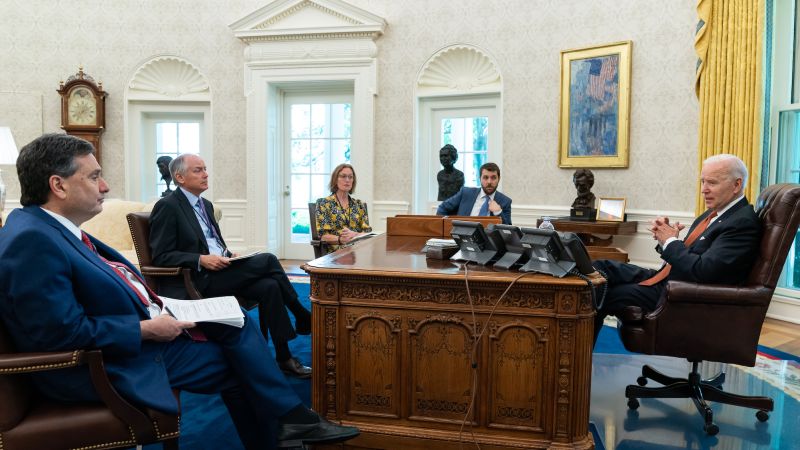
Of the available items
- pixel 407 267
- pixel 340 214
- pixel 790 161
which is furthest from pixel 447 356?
pixel 790 161

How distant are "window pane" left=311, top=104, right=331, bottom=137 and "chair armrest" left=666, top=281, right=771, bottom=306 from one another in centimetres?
577

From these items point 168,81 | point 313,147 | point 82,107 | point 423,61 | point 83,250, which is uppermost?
point 423,61

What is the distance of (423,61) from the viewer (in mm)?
6926

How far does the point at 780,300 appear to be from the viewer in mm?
4945

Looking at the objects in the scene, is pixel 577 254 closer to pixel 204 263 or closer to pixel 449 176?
pixel 204 263

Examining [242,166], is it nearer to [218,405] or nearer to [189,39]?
[189,39]

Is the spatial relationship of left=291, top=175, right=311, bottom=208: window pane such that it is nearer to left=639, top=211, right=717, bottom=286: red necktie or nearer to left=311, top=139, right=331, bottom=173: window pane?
left=311, top=139, right=331, bottom=173: window pane

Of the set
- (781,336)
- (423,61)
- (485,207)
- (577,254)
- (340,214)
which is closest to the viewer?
(577,254)

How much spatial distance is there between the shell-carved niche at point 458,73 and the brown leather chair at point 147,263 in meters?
4.40

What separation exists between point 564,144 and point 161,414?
5.47 metres

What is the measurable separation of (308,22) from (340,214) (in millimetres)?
3488

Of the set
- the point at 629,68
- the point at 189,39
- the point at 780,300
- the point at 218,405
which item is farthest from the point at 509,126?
the point at 218,405

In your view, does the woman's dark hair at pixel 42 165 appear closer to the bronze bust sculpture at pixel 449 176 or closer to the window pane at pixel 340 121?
the bronze bust sculpture at pixel 449 176

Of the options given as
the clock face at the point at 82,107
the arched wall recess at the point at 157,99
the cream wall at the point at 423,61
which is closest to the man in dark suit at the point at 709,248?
the cream wall at the point at 423,61
